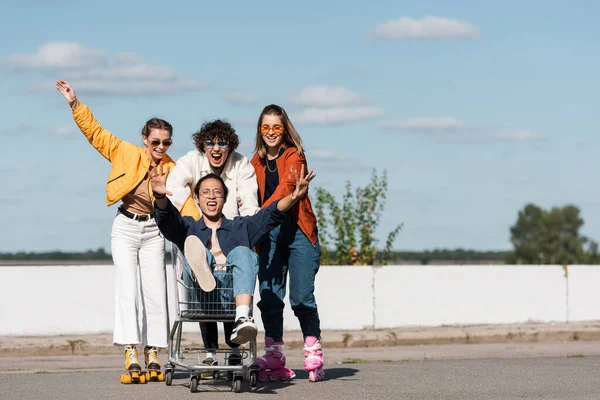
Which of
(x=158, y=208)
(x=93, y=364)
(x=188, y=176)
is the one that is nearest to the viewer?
(x=158, y=208)

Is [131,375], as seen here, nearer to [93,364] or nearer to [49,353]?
[93,364]

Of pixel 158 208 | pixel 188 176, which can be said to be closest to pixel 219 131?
pixel 188 176

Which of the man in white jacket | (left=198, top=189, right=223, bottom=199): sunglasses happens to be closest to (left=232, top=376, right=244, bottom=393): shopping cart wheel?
the man in white jacket

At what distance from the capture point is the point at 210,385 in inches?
336

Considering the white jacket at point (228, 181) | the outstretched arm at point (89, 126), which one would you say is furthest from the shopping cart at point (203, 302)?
the outstretched arm at point (89, 126)

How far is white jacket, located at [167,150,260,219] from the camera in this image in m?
8.44

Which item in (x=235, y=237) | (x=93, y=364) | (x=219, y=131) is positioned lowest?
(x=93, y=364)

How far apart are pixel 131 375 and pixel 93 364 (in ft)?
10.4

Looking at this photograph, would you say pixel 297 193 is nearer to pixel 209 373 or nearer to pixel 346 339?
pixel 209 373

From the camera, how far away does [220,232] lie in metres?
8.16

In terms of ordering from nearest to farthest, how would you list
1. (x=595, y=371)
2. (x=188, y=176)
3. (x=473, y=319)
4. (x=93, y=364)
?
1. (x=188, y=176)
2. (x=595, y=371)
3. (x=93, y=364)
4. (x=473, y=319)

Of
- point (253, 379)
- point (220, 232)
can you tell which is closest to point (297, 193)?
point (220, 232)

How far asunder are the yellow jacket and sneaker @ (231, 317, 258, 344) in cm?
176

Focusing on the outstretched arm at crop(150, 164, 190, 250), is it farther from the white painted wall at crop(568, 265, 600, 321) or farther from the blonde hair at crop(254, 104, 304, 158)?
the white painted wall at crop(568, 265, 600, 321)
